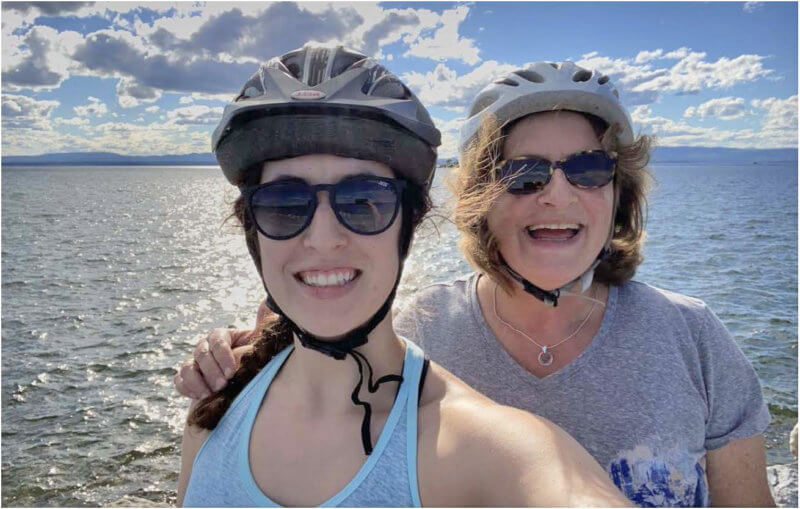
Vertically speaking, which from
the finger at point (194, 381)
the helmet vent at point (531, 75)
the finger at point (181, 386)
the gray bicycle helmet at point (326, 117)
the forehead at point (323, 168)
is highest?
the helmet vent at point (531, 75)

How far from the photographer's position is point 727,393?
349 centimetres

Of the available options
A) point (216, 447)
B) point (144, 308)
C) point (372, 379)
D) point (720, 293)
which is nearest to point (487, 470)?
point (372, 379)

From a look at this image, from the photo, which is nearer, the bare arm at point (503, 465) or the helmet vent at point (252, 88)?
the bare arm at point (503, 465)

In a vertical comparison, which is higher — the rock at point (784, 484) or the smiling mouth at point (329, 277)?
the smiling mouth at point (329, 277)

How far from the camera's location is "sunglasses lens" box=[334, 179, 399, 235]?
2561mm

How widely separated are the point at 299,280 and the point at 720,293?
2225 centimetres

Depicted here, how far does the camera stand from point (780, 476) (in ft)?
26.7

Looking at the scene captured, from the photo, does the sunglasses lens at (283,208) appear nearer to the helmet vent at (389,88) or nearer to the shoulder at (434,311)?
the helmet vent at (389,88)

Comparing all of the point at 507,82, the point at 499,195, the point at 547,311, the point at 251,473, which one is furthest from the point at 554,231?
the point at 251,473

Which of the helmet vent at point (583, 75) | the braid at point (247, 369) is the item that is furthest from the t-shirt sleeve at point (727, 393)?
the braid at point (247, 369)

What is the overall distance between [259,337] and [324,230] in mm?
1016

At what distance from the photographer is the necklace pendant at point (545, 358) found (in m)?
3.68

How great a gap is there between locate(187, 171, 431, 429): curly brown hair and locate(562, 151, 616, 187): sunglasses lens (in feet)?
3.61

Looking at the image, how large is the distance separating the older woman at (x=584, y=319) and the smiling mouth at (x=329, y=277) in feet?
3.14
